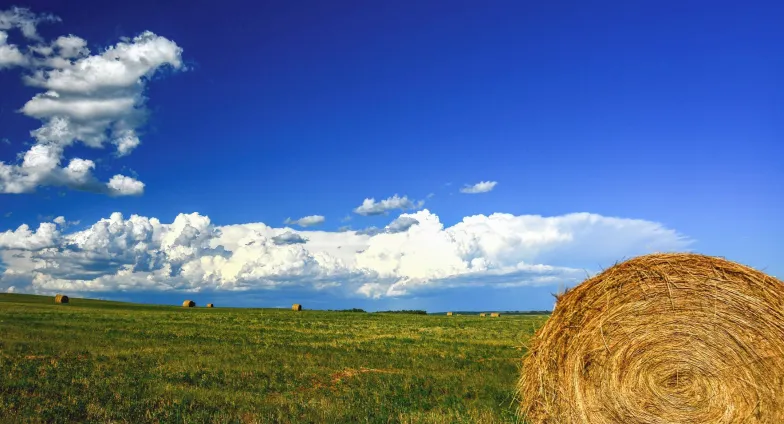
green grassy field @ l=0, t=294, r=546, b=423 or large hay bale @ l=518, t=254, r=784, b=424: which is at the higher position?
large hay bale @ l=518, t=254, r=784, b=424

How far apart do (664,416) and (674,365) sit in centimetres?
90

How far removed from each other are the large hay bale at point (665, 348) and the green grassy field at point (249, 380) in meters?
1.55

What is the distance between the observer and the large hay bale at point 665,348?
30.8 ft

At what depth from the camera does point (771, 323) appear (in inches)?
368

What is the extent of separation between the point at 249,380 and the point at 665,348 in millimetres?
10377

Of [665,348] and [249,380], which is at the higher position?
[665,348]

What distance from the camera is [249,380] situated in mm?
14930

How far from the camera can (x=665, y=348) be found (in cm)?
984

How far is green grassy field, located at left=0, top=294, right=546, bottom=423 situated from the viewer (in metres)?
10.6

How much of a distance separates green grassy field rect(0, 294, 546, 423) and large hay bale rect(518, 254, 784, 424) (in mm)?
1551

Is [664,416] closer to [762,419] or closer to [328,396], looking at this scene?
[762,419]

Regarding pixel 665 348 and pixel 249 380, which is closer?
pixel 665 348

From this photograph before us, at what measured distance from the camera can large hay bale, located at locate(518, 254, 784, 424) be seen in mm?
9375

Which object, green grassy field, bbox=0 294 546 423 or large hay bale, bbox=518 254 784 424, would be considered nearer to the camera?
large hay bale, bbox=518 254 784 424
